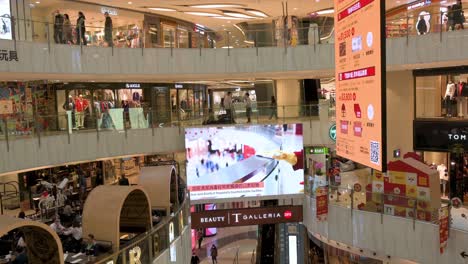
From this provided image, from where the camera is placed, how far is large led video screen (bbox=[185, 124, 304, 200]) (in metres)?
19.1

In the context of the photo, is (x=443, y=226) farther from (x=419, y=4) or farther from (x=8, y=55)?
(x=8, y=55)

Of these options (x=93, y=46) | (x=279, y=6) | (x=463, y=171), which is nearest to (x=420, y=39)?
(x=463, y=171)

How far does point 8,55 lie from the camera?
1366cm

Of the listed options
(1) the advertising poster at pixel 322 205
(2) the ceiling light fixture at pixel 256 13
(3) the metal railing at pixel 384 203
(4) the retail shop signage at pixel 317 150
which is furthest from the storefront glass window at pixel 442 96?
(2) the ceiling light fixture at pixel 256 13

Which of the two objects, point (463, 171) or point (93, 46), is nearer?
point (93, 46)

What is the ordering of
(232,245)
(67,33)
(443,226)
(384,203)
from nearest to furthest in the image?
(443,226) < (384,203) < (67,33) < (232,245)

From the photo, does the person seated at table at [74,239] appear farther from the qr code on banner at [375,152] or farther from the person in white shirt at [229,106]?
the person in white shirt at [229,106]

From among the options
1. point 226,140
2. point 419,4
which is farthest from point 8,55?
point 419,4

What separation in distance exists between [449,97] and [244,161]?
25.9 feet

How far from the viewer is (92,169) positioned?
934 inches

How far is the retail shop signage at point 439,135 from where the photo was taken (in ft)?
56.5

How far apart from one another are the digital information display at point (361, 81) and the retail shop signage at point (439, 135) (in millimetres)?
12659

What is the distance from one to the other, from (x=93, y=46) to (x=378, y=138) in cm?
1348

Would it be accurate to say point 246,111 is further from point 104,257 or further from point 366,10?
point 366,10
